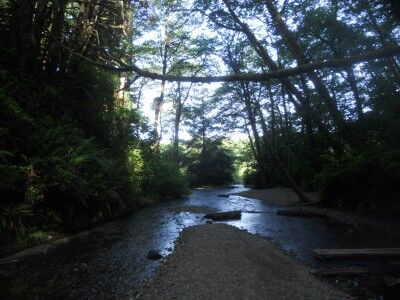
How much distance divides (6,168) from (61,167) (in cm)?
161

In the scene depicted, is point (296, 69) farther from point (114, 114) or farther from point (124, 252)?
point (114, 114)

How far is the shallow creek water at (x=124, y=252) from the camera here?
4991 mm

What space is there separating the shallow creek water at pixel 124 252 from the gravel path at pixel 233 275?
0.46m

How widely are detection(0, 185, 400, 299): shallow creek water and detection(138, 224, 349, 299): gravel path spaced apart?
0.46 meters

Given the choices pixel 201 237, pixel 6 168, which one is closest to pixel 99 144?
pixel 6 168

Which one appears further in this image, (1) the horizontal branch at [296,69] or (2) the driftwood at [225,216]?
(2) the driftwood at [225,216]

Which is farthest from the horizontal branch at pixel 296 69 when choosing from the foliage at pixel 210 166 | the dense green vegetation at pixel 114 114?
the foliage at pixel 210 166

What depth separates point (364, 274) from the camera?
5.13 metres

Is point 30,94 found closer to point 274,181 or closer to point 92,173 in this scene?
point 92,173

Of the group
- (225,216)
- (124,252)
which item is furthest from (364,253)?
(225,216)

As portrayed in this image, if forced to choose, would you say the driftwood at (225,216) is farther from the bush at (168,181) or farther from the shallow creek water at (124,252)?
the bush at (168,181)

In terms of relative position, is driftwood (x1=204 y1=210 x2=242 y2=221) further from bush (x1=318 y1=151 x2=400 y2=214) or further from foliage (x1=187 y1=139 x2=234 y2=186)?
foliage (x1=187 y1=139 x2=234 y2=186)

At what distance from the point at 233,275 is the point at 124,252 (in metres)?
3.15

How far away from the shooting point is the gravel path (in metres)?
4.32
